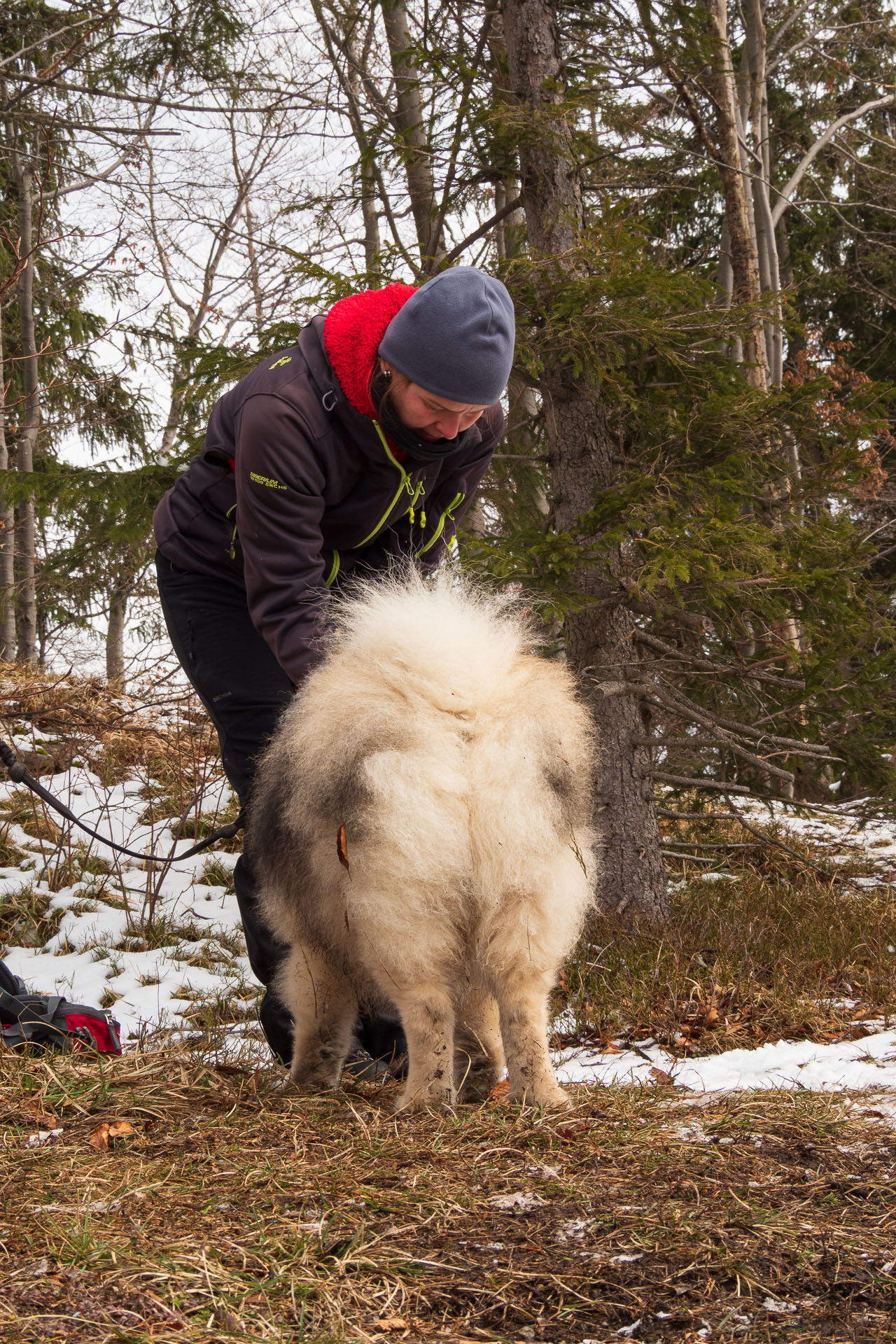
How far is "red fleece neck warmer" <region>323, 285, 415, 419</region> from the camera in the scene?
2.86 m

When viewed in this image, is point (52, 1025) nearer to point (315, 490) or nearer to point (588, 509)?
point (315, 490)

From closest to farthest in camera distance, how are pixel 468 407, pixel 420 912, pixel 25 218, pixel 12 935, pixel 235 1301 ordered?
pixel 235 1301 → pixel 420 912 → pixel 468 407 → pixel 12 935 → pixel 25 218

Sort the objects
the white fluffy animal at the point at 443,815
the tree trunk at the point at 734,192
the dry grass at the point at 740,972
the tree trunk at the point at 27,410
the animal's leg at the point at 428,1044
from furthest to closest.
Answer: the tree trunk at the point at 27,410 < the tree trunk at the point at 734,192 < the dry grass at the point at 740,972 < the animal's leg at the point at 428,1044 < the white fluffy animal at the point at 443,815

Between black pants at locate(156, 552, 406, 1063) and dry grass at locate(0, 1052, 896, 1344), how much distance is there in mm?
818

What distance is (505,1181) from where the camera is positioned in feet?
6.12

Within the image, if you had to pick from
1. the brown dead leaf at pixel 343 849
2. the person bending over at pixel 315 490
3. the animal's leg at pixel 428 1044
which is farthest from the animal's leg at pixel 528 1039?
the person bending over at pixel 315 490

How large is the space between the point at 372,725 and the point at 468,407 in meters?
1.04

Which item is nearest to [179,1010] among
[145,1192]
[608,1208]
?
[145,1192]

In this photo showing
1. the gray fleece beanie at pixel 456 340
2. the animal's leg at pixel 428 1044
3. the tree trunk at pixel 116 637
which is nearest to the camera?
the animal's leg at pixel 428 1044

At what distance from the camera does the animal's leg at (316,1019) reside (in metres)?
2.77

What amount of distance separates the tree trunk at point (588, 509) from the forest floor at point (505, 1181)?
0.74m

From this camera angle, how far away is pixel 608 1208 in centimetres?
174

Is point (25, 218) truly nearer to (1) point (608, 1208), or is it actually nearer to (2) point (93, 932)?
(2) point (93, 932)

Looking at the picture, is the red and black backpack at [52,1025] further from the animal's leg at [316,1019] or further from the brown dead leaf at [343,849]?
the brown dead leaf at [343,849]
